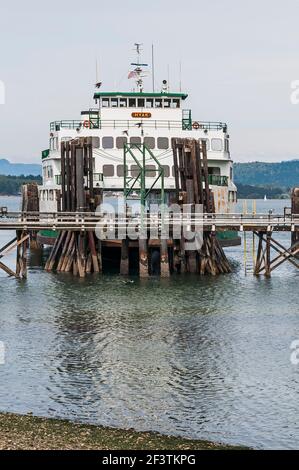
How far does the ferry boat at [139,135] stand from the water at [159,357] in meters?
14.4

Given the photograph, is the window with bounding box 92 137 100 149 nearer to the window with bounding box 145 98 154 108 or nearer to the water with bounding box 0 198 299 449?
the window with bounding box 145 98 154 108

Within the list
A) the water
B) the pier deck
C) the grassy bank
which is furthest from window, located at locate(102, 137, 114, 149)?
the grassy bank

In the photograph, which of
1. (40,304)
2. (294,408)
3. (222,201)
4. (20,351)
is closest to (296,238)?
(222,201)

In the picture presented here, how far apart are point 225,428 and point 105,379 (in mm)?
5494

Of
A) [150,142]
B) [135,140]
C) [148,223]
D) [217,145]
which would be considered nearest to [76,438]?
[148,223]

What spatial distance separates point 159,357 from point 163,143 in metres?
32.3

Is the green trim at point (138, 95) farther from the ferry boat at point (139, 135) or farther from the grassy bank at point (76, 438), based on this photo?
the grassy bank at point (76, 438)

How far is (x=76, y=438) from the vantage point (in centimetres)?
2019

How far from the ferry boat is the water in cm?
1435

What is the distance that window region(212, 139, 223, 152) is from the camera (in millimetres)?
62000

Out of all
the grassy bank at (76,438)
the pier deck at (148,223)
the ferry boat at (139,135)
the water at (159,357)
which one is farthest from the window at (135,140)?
the grassy bank at (76,438)

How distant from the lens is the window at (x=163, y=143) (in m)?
60.3

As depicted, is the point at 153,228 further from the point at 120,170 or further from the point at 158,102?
the point at 158,102

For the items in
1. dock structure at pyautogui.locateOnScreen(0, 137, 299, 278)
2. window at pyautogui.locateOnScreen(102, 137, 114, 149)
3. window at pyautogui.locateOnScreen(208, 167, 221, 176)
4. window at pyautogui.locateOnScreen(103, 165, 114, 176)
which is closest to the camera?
dock structure at pyautogui.locateOnScreen(0, 137, 299, 278)
